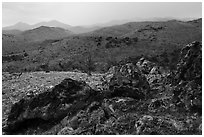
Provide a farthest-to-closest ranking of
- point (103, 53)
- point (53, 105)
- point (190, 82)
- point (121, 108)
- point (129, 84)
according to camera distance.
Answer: point (103, 53), point (129, 84), point (190, 82), point (53, 105), point (121, 108)

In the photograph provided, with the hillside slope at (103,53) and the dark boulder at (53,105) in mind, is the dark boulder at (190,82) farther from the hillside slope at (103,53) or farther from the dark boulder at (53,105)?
the hillside slope at (103,53)

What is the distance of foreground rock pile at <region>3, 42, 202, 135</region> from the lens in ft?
35.9

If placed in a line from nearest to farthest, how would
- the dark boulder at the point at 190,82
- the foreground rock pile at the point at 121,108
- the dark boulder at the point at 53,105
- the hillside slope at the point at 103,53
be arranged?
the foreground rock pile at the point at 121,108 → the dark boulder at the point at 190,82 → the dark boulder at the point at 53,105 → the hillside slope at the point at 103,53

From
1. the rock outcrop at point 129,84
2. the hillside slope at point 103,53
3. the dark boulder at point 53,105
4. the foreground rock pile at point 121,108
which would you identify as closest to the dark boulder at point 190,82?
the foreground rock pile at point 121,108

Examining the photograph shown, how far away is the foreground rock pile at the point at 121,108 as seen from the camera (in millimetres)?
10930

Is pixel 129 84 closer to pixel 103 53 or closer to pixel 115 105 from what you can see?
pixel 115 105

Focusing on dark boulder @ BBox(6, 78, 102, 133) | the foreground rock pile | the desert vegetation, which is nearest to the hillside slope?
the desert vegetation

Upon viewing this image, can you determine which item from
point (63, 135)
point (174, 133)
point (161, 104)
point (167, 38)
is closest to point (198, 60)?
point (161, 104)

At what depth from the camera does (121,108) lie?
12938mm

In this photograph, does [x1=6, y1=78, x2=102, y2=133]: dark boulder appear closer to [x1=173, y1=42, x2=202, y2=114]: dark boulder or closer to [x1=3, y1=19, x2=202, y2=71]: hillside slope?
[x1=173, y1=42, x2=202, y2=114]: dark boulder

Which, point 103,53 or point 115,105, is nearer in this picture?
→ point 115,105

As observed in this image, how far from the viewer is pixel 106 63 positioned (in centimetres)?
3528

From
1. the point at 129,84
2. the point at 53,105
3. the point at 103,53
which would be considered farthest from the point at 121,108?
the point at 103,53

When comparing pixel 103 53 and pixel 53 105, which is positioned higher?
pixel 53 105
